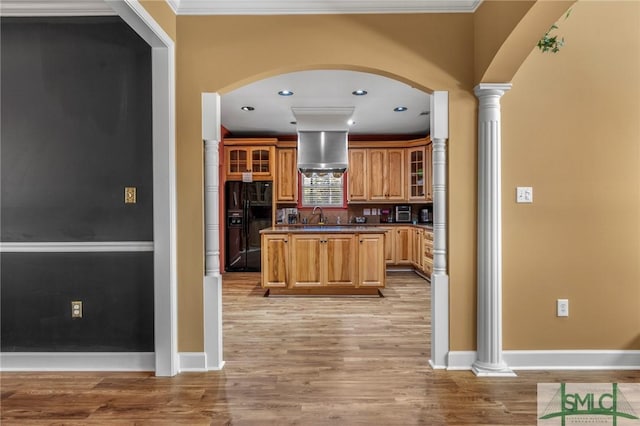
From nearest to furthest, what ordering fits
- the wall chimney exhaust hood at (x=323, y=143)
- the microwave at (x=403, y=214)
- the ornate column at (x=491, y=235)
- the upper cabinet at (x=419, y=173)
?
the ornate column at (x=491, y=235)
the wall chimney exhaust hood at (x=323, y=143)
the upper cabinet at (x=419, y=173)
the microwave at (x=403, y=214)

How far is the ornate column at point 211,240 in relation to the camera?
2.48 meters

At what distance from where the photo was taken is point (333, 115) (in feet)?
16.9

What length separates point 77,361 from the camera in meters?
2.47

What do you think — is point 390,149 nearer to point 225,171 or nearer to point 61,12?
point 225,171

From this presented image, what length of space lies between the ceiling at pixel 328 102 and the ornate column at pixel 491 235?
5.47 ft

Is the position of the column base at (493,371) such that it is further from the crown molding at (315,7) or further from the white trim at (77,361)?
the crown molding at (315,7)

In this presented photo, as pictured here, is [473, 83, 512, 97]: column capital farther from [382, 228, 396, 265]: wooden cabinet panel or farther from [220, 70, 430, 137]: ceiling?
[382, 228, 396, 265]: wooden cabinet panel

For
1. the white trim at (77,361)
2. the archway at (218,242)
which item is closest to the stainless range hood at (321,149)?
the archway at (218,242)

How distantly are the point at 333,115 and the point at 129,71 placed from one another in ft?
10.3

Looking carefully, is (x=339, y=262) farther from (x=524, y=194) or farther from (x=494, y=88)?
(x=494, y=88)

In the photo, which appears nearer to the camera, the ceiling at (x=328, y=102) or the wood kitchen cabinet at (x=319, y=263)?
the ceiling at (x=328, y=102)

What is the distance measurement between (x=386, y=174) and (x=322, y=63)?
4.41 m

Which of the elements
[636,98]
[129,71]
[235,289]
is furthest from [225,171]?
[636,98]

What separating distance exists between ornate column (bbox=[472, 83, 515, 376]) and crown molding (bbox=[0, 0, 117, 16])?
273 centimetres
